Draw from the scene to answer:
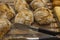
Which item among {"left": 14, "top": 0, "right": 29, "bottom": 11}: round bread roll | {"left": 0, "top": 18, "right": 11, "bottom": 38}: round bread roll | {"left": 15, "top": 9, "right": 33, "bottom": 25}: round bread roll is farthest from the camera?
{"left": 14, "top": 0, "right": 29, "bottom": 11}: round bread roll

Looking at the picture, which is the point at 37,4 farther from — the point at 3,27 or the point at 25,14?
the point at 3,27

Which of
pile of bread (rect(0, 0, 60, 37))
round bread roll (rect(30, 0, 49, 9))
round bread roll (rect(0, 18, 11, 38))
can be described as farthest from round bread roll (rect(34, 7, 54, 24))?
round bread roll (rect(0, 18, 11, 38))

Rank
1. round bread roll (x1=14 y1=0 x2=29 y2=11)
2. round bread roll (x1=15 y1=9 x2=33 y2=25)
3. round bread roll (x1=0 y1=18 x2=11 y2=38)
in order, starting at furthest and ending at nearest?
1. round bread roll (x1=14 y1=0 x2=29 y2=11)
2. round bread roll (x1=15 y1=9 x2=33 y2=25)
3. round bread roll (x1=0 y1=18 x2=11 y2=38)

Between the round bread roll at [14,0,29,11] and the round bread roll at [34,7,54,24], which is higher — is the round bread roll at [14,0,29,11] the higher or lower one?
the higher one

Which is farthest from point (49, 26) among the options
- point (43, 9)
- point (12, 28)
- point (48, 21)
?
point (12, 28)

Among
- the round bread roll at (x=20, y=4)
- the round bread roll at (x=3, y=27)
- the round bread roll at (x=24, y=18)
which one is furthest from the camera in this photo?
the round bread roll at (x=20, y=4)

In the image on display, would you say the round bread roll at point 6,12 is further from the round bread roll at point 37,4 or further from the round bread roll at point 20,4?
the round bread roll at point 37,4

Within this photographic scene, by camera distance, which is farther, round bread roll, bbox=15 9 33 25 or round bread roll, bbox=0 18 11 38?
round bread roll, bbox=15 9 33 25

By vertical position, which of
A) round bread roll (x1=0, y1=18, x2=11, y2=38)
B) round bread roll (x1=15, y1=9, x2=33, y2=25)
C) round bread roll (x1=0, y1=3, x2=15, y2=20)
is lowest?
round bread roll (x1=0, y1=18, x2=11, y2=38)

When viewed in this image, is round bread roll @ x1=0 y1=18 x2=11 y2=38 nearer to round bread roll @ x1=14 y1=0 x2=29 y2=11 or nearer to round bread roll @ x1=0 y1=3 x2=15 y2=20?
round bread roll @ x1=0 y1=3 x2=15 y2=20

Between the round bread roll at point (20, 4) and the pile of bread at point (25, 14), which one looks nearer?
the pile of bread at point (25, 14)

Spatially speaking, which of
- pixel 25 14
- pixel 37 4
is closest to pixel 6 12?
pixel 25 14

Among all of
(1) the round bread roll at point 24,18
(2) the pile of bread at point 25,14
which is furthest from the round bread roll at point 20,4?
(1) the round bread roll at point 24,18
